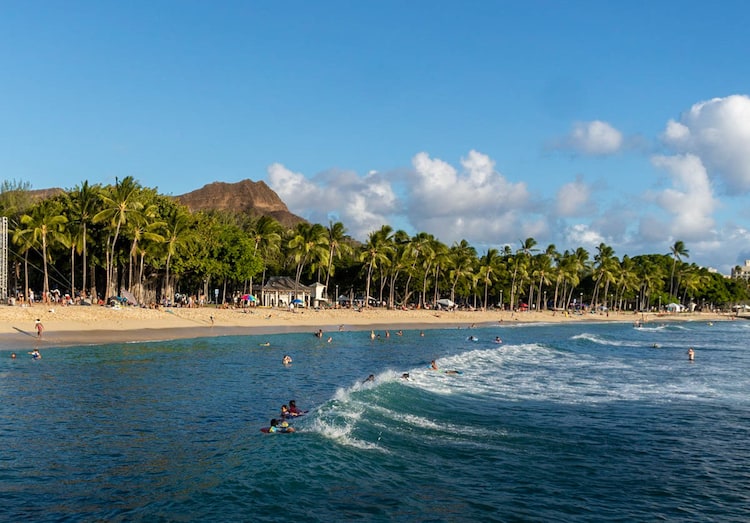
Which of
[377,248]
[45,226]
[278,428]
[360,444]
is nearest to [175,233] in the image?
[45,226]

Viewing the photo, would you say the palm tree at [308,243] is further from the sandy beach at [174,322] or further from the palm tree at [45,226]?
the palm tree at [45,226]

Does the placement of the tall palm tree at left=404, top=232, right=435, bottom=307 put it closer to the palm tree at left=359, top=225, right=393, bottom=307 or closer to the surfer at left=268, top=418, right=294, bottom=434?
the palm tree at left=359, top=225, right=393, bottom=307

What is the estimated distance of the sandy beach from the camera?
40906 mm

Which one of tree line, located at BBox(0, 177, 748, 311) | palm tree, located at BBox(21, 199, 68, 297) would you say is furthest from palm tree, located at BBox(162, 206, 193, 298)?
palm tree, located at BBox(21, 199, 68, 297)

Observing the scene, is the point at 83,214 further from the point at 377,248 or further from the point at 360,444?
the point at 360,444

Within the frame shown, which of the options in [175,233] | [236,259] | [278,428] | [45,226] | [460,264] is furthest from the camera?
[460,264]

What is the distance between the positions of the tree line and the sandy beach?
8.13 meters

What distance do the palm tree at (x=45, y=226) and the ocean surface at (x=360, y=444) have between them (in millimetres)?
27775

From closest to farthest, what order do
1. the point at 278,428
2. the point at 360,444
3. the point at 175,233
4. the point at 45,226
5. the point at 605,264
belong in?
the point at 360,444 < the point at 278,428 < the point at 45,226 < the point at 175,233 < the point at 605,264

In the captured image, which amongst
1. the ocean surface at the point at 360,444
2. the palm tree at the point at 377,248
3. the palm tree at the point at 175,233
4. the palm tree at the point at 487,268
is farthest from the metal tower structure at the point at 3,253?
Result: the palm tree at the point at 487,268

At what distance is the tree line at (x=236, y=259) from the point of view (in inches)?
2388

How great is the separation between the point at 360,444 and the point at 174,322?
39.4 m

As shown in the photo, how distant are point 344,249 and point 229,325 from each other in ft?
120

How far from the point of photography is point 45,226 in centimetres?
5709
